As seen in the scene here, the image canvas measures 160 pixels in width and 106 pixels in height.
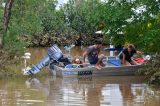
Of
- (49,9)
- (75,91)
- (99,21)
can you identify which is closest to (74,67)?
(99,21)

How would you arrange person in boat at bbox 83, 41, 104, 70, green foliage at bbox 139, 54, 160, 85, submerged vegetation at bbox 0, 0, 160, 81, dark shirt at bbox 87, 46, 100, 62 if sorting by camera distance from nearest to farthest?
green foliage at bbox 139, 54, 160, 85, submerged vegetation at bbox 0, 0, 160, 81, person in boat at bbox 83, 41, 104, 70, dark shirt at bbox 87, 46, 100, 62

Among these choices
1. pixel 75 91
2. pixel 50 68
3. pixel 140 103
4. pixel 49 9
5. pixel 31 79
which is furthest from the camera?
pixel 49 9

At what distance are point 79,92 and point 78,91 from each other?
28 cm

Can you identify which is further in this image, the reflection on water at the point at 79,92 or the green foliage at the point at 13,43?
the green foliage at the point at 13,43

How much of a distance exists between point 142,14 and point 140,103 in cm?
497

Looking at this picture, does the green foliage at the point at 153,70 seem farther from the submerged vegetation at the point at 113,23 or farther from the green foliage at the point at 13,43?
the green foliage at the point at 13,43

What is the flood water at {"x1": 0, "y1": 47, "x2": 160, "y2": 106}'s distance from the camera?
1352 cm

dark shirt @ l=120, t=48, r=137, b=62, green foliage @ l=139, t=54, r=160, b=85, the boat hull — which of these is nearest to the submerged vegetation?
green foliage @ l=139, t=54, r=160, b=85

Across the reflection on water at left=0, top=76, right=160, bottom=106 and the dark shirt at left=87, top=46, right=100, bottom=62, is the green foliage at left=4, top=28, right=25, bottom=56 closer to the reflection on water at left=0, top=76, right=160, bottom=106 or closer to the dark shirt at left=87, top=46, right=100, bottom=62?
the reflection on water at left=0, top=76, right=160, bottom=106

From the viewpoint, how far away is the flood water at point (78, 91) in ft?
44.4

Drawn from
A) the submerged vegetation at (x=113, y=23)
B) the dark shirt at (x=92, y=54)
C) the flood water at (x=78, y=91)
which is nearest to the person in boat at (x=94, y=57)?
the dark shirt at (x=92, y=54)

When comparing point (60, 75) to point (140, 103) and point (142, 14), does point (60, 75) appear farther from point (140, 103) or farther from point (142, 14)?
point (140, 103)

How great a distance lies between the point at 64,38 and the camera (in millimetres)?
41562

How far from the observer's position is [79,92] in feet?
51.1
